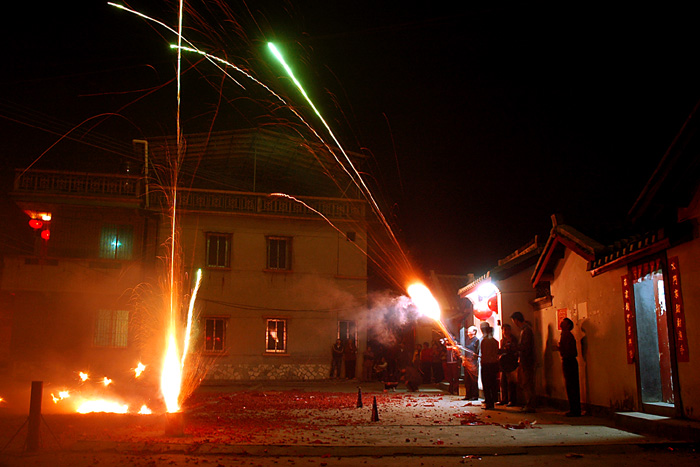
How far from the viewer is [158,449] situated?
8125mm

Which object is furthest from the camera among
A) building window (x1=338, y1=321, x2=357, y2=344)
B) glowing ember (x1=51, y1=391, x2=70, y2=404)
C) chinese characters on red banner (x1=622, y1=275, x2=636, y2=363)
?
building window (x1=338, y1=321, x2=357, y2=344)

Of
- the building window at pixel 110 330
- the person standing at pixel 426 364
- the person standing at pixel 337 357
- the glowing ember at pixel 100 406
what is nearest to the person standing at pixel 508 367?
the person standing at pixel 426 364

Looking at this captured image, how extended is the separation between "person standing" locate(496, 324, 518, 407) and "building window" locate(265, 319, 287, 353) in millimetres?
13811

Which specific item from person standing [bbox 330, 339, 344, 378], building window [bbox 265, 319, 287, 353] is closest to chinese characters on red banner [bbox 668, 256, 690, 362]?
person standing [bbox 330, 339, 344, 378]

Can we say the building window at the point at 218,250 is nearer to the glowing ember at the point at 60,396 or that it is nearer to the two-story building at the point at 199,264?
the two-story building at the point at 199,264

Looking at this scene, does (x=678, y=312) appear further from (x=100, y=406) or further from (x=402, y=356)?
(x=402, y=356)

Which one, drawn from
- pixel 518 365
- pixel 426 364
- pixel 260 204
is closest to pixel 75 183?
pixel 260 204

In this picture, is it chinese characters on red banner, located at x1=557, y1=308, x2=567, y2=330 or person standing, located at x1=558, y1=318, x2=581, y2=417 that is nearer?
person standing, located at x1=558, y1=318, x2=581, y2=417

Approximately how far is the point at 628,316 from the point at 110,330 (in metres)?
21.2

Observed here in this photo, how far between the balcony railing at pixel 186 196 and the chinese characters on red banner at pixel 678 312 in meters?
18.0

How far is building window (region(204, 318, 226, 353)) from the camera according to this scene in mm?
25031

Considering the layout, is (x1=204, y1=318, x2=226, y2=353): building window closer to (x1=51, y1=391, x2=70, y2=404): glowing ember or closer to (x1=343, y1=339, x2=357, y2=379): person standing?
(x1=343, y1=339, x2=357, y2=379): person standing

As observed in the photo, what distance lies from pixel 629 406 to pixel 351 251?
1831 centimetres

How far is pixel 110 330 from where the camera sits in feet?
79.5
